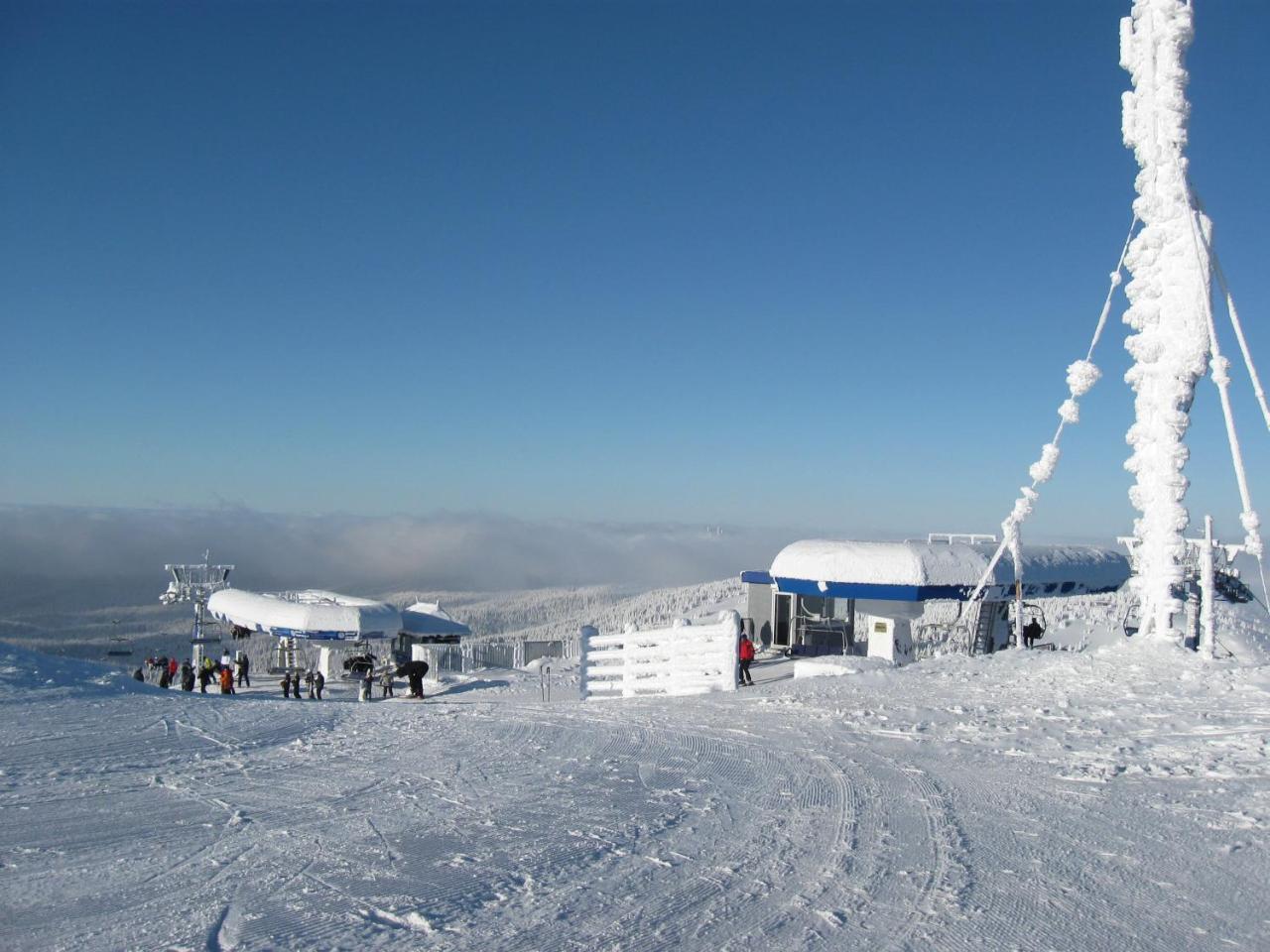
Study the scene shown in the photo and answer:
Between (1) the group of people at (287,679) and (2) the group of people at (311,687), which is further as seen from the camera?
(2) the group of people at (311,687)

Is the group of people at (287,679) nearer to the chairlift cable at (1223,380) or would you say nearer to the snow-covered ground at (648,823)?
the snow-covered ground at (648,823)

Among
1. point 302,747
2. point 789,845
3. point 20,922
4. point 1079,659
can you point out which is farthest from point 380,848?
point 1079,659

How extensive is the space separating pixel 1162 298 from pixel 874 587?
867 centimetres

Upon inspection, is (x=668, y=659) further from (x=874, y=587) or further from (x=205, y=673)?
(x=205, y=673)

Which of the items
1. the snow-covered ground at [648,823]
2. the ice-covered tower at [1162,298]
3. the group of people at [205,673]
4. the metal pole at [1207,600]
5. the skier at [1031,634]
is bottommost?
the group of people at [205,673]

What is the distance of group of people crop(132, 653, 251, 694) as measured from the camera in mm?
23578

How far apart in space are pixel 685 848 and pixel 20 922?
3527 mm

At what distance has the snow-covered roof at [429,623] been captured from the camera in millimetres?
37469

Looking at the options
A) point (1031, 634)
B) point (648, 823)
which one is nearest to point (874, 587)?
point (1031, 634)

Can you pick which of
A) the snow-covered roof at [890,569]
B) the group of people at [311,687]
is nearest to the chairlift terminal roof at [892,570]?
the snow-covered roof at [890,569]

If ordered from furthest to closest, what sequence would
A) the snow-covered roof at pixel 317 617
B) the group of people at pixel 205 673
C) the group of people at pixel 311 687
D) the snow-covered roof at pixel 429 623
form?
the snow-covered roof at pixel 429 623 → the snow-covered roof at pixel 317 617 → the group of people at pixel 311 687 → the group of people at pixel 205 673

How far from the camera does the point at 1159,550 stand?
574 inches

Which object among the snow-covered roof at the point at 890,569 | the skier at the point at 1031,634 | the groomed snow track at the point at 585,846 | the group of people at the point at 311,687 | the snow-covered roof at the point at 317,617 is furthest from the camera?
the snow-covered roof at the point at 317,617

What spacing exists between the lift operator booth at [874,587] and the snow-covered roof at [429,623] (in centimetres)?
1765
